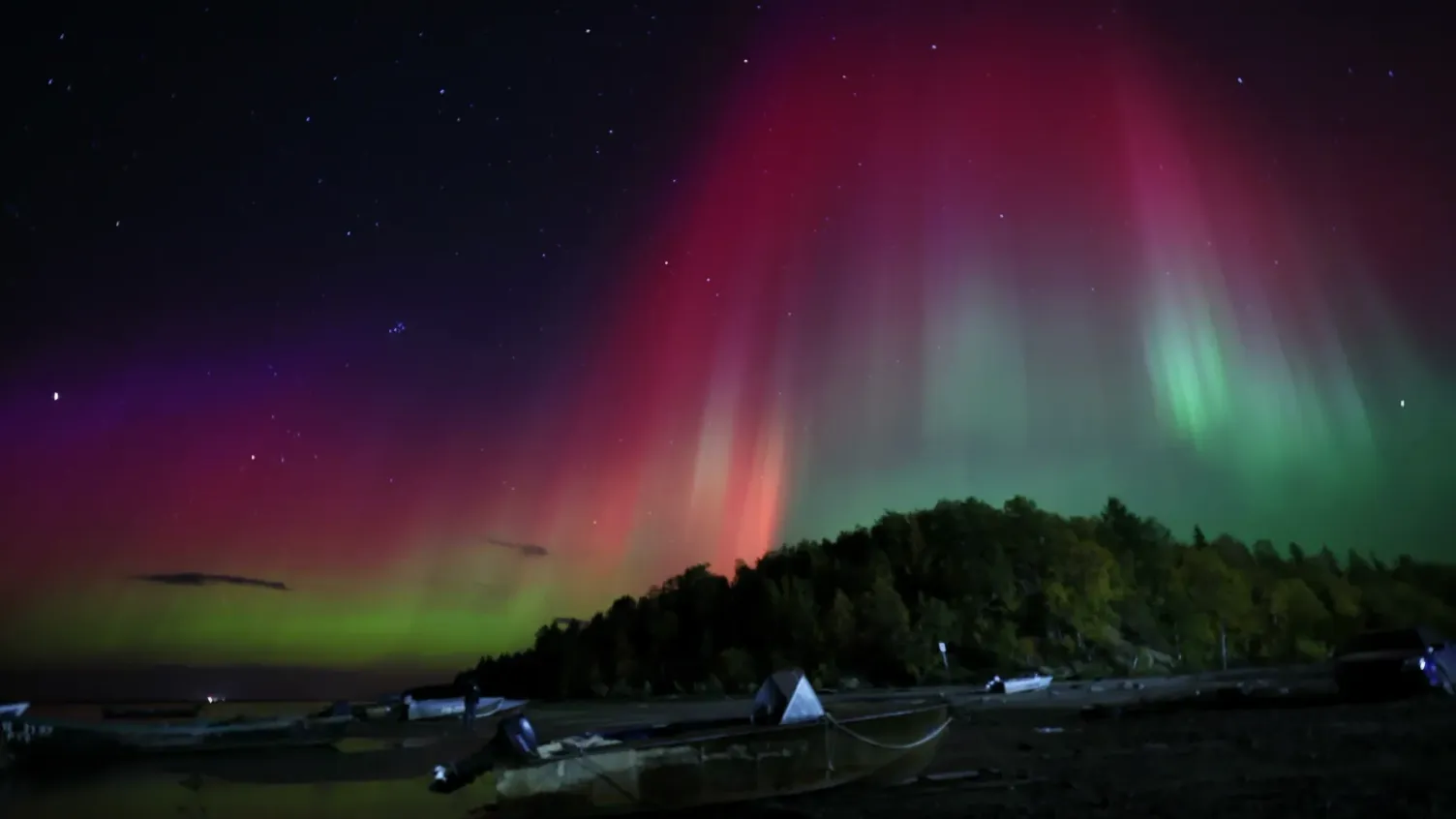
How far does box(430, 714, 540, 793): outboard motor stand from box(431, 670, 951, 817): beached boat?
18 millimetres

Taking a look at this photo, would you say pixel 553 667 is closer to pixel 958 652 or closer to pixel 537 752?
pixel 958 652

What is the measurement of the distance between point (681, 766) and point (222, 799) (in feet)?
58.2

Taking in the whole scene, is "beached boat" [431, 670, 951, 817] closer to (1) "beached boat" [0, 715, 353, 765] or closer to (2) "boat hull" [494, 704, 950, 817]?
(2) "boat hull" [494, 704, 950, 817]

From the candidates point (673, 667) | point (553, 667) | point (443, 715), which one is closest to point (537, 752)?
point (443, 715)

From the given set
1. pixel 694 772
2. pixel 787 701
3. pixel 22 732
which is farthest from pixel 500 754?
pixel 22 732

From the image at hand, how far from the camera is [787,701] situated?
895 inches

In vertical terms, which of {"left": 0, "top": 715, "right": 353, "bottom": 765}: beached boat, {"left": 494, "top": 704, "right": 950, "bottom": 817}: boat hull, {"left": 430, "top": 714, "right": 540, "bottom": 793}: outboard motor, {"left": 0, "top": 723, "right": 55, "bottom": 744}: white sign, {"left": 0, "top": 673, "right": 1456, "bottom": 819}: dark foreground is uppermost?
{"left": 0, "top": 723, "right": 55, "bottom": 744}: white sign

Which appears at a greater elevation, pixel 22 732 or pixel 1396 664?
pixel 22 732

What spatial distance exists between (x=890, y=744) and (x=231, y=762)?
3297 cm

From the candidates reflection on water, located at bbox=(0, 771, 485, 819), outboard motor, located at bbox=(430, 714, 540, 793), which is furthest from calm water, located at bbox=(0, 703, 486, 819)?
outboard motor, located at bbox=(430, 714, 540, 793)

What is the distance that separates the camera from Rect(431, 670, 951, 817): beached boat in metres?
19.6

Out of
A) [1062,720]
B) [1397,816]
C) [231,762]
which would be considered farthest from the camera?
[231,762]

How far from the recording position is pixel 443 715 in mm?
64938

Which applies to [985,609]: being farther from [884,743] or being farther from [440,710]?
[884,743]
